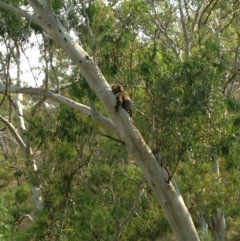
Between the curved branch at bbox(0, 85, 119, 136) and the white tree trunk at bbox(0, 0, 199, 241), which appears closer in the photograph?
the white tree trunk at bbox(0, 0, 199, 241)

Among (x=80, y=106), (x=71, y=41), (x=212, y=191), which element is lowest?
(x=212, y=191)

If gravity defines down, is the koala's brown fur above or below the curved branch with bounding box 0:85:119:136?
below

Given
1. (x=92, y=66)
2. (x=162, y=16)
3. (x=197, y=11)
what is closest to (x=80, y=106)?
(x=92, y=66)

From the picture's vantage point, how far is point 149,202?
29.2 ft

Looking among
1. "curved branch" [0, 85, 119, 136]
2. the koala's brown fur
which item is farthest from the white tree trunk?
"curved branch" [0, 85, 119, 136]

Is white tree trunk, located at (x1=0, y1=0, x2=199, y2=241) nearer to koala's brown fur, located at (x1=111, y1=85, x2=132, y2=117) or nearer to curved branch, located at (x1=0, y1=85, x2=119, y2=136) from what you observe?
koala's brown fur, located at (x1=111, y1=85, x2=132, y2=117)

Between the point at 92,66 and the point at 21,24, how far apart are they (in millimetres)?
3043

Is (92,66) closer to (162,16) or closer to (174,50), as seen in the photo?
(174,50)

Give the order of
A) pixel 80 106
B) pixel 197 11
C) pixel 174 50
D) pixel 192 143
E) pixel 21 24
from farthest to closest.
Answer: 1. pixel 174 50
2. pixel 197 11
3. pixel 21 24
4. pixel 80 106
5. pixel 192 143

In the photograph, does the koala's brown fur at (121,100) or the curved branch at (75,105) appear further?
the curved branch at (75,105)

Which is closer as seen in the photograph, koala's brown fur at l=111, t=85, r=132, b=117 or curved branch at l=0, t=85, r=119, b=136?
koala's brown fur at l=111, t=85, r=132, b=117

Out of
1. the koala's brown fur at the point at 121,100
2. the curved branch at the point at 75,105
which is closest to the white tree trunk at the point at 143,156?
the koala's brown fur at the point at 121,100

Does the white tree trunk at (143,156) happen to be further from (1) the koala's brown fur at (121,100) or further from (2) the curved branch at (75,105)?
(2) the curved branch at (75,105)

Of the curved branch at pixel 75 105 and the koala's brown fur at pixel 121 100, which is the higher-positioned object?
the curved branch at pixel 75 105
